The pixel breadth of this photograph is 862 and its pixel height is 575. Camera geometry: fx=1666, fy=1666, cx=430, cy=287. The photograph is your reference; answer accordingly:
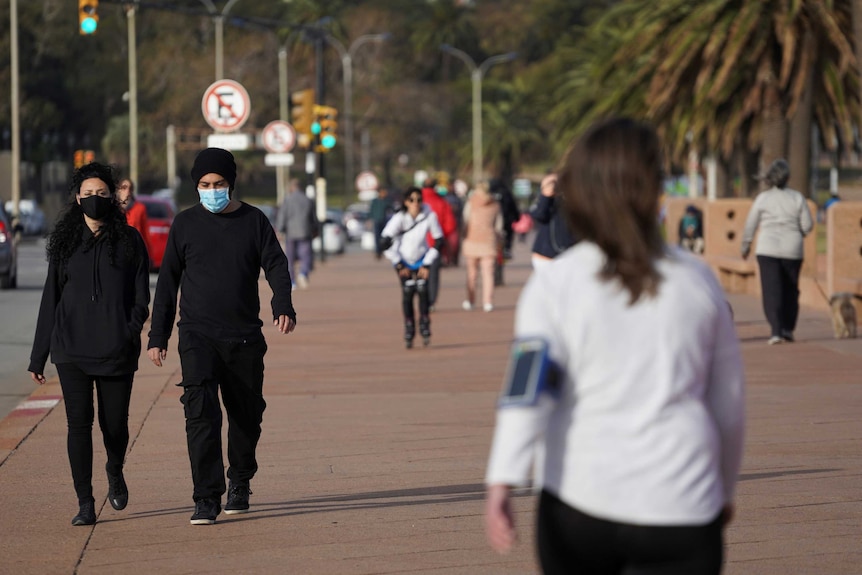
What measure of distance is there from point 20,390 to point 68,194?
572 cm

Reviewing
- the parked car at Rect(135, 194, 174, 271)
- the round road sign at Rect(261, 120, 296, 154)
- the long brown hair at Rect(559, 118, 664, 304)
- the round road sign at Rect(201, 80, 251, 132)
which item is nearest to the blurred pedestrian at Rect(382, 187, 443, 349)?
the round road sign at Rect(201, 80, 251, 132)

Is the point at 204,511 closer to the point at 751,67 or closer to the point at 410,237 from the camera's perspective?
the point at 410,237

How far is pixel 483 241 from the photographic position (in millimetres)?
20984

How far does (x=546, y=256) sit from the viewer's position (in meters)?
14.1

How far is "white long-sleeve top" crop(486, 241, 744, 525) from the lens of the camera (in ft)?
11.0

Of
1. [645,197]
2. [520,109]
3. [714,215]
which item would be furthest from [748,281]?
[520,109]

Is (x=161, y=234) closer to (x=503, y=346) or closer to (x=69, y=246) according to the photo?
→ (x=503, y=346)

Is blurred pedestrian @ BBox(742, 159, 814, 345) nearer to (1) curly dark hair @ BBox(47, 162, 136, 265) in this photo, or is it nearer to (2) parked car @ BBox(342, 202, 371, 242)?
(1) curly dark hair @ BBox(47, 162, 136, 265)

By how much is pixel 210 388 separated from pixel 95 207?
36.7 inches

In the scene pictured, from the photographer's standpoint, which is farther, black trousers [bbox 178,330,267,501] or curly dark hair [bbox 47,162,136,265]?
curly dark hair [bbox 47,162,136,265]

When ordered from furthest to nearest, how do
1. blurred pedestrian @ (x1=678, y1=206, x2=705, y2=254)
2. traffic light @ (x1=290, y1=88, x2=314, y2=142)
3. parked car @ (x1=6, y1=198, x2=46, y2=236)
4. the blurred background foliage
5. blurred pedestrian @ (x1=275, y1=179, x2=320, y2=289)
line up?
the blurred background foliage, parked car @ (x1=6, y1=198, x2=46, y2=236), traffic light @ (x1=290, y1=88, x2=314, y2=142), blurred pedestrian @ (x1=678, y1=206, x2=705, y2=254), blurred pedestrian @ (x1=275, y1=179, x2=320, y2=289)

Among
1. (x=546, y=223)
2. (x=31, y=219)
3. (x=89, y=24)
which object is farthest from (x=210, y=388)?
(x=31, y=219)

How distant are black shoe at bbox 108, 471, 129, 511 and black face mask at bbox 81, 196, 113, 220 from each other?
1128 mm

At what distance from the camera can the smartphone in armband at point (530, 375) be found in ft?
11.0
